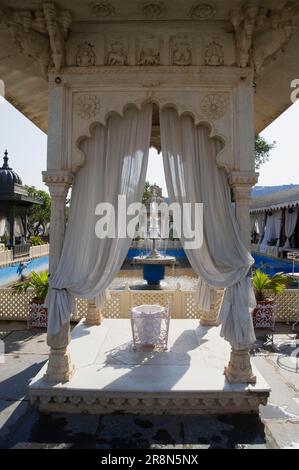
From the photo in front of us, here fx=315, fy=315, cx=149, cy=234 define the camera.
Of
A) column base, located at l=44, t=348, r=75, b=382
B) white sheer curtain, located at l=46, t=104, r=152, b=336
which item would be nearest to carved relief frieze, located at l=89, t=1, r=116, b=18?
white sheer curtain, located at l=46, t=104, r=152, b=336

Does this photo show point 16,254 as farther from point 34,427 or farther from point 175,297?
point 34,427

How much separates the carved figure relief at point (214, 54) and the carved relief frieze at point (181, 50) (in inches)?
8.3

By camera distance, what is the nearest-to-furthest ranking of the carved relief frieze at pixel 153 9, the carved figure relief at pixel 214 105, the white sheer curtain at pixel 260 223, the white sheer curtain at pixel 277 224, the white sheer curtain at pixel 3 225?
the carved relief frieze at pixel 153 9 → the carved figure relief at pixel 214 105 → the white sheer curtain at pixel 277 224 → the white sheer curtain at pixel 3 225 → the white sheer curtain at pixel 260 223

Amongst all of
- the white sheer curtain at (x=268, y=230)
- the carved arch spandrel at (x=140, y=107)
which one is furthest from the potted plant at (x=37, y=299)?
the white sheer curtain at (x=268, y=230)

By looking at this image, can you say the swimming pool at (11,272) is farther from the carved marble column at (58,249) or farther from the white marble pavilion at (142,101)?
the white marble pavilion at (142,101)

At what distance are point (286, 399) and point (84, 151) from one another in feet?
12.8

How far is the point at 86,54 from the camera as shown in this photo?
12.2ft

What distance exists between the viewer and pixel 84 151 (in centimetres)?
386

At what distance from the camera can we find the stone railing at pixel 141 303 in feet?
21.6

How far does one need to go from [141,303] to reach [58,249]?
3.30 m

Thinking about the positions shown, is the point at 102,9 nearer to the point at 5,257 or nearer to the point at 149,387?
the point at 149,387

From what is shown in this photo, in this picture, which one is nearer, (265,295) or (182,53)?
(182,53)

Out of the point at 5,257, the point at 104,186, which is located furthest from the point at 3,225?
the point at 104,186

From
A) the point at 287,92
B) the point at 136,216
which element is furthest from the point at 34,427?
the point at 287,92
